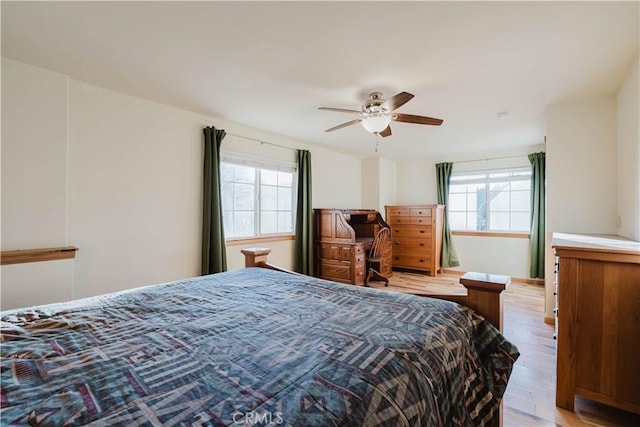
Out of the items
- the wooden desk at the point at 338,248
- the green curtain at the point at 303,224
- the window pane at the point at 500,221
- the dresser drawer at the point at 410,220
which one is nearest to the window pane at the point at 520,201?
the window pane at the point at 500,221

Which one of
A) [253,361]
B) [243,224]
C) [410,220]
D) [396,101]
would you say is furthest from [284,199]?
[253,361]

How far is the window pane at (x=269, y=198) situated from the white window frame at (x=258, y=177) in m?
0.06

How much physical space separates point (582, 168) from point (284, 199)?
3.50 metres

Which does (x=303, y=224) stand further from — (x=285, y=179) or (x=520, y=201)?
(x=520, y=201)

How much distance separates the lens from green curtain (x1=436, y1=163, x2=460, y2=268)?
17.5ft

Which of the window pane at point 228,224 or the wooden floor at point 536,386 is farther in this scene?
the window pane at point 228,224

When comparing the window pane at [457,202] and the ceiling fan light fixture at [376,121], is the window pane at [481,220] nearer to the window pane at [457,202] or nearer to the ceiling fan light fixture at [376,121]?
the window pane at [457,202]

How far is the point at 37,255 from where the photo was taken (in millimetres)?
2109

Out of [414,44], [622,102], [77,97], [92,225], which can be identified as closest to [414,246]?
[622,102]

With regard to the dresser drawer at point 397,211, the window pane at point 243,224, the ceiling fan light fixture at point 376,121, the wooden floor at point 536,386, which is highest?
the ceiling fan light fixture at point 376,121

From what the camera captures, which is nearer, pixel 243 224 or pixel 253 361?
pixel 253 361

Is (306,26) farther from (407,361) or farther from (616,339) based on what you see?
(616,339)

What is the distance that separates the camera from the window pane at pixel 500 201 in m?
4.98

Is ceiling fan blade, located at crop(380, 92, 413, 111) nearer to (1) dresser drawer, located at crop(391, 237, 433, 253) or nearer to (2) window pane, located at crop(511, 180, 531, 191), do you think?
(1) dresser drawer, located at crop(391, 237, 433, 253)
